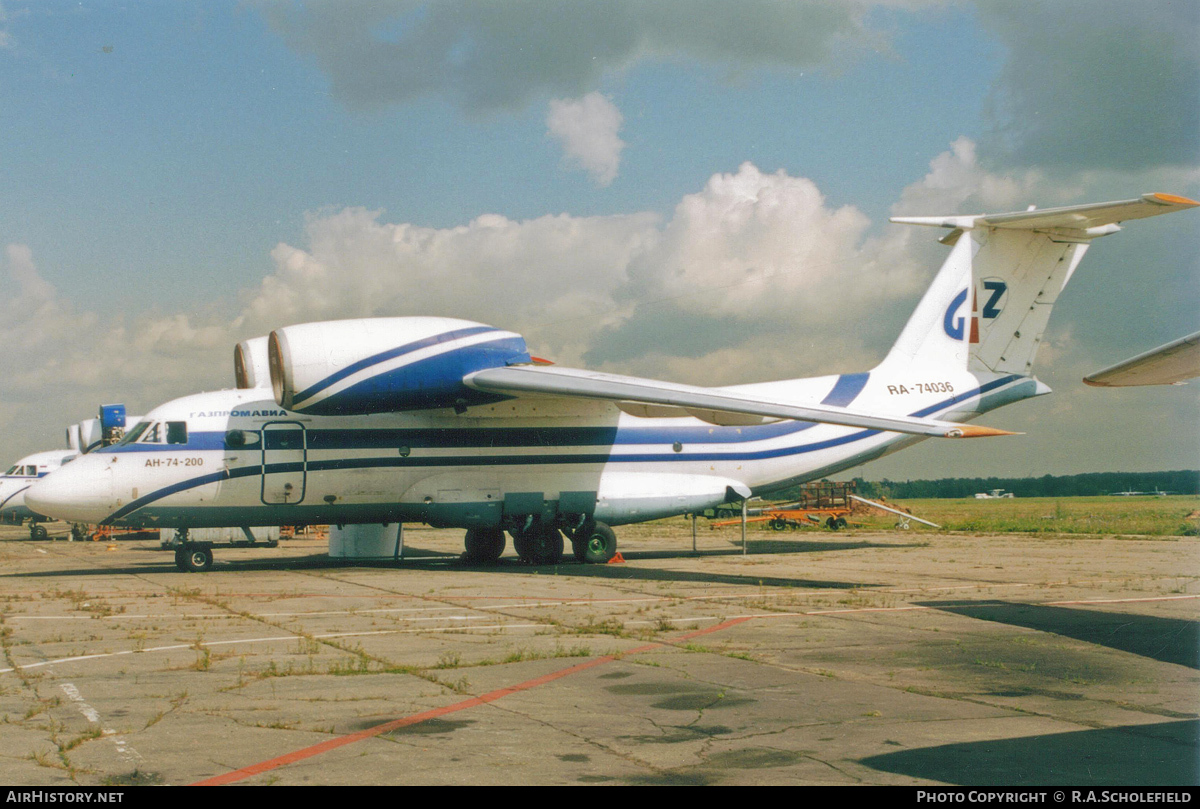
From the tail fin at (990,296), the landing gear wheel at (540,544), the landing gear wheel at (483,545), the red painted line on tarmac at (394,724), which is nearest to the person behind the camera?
the red painted line on tarmac at (394,724)

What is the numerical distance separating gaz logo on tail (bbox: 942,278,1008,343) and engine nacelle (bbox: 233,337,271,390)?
14.8 meters

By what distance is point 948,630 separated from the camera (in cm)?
1035

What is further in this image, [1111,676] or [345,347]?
[345,347]

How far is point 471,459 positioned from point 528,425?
Result: 1.34m

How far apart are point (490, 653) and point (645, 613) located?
331 centimetres

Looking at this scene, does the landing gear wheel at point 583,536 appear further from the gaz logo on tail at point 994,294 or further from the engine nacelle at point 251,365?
the gaz logo on tail at point 994,294

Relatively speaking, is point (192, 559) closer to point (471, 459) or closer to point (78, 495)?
point (78, 495)

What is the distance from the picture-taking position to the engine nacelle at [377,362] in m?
16.8

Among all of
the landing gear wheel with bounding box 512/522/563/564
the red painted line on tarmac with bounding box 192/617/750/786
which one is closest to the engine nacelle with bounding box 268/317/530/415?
the landing gear wheel with bounding box 512/522/563/564

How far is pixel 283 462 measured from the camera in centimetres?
1816

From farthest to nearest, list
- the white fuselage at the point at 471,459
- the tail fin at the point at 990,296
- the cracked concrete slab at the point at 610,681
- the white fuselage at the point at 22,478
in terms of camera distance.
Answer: the white fuselage at the point at 22,478
the tail fin at the point at 990,296
the white fuselage at the point at 471,459
the cracked concrete slab at the point at 610,681

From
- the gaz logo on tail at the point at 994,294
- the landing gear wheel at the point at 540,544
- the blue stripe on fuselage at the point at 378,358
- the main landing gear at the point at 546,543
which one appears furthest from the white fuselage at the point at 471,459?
the blue stripe on fuselage at the point at 378,358
